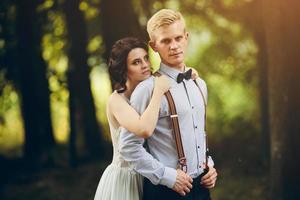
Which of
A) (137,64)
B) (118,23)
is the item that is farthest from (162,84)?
(118,23)

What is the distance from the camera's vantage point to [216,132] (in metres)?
17.2

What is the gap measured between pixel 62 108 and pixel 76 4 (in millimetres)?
9160

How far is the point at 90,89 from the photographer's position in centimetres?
1342

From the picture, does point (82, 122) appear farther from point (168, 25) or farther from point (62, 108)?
point (168, 25)

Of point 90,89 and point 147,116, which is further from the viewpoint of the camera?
point 90,89

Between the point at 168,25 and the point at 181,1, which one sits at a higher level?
the point at 181,1

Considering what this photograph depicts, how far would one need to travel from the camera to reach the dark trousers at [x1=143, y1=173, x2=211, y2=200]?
4215mm

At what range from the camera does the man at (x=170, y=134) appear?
411 cm

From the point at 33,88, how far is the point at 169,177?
9550 millimetres

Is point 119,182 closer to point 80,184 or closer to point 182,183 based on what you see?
point 182,183

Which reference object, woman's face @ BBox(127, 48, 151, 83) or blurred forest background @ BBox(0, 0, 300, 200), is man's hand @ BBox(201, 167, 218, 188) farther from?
blurred forest background @ BBox(0, 0, 300, 200)

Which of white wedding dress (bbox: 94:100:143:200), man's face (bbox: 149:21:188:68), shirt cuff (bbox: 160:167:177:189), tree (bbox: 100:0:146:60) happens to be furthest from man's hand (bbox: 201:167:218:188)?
tree (bbox: 100:0:146:60)

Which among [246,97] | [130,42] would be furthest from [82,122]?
[130,42]

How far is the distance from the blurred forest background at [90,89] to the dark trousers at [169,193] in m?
4.02
